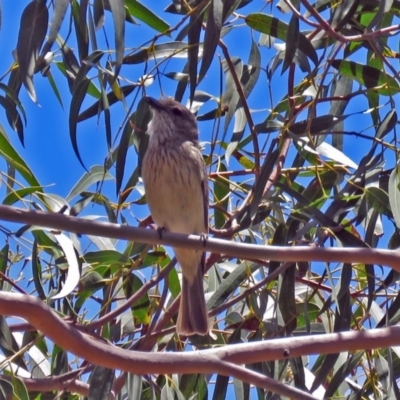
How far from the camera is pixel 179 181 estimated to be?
389cm

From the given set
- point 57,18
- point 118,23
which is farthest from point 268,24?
point 57,18

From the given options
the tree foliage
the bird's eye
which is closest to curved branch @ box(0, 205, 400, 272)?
the tree foliage

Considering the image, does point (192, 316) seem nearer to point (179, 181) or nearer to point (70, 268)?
point (70, 268)

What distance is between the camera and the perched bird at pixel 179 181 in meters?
A: 3.76

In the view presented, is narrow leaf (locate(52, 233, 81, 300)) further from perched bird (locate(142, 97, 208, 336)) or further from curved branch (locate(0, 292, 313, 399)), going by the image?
perched bird (locate(142, 97, 208, 336))

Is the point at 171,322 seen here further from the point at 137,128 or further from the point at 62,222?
the point at 62,222

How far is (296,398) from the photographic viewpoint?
8.25 feet

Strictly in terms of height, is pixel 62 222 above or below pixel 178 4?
below

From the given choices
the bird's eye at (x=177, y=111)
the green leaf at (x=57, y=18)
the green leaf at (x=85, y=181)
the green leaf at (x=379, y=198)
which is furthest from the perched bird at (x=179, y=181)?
the green leaf at (x=57, y=18)

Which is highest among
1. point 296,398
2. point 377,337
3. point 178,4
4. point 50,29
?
point 178,4

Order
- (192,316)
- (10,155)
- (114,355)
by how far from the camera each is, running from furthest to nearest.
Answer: (192,316) < (10,155) < (114,355)

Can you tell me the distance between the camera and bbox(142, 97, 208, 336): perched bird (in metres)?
3.76

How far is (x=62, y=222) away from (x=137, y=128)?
845 millimetres

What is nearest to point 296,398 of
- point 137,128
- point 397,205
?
point 397,205
